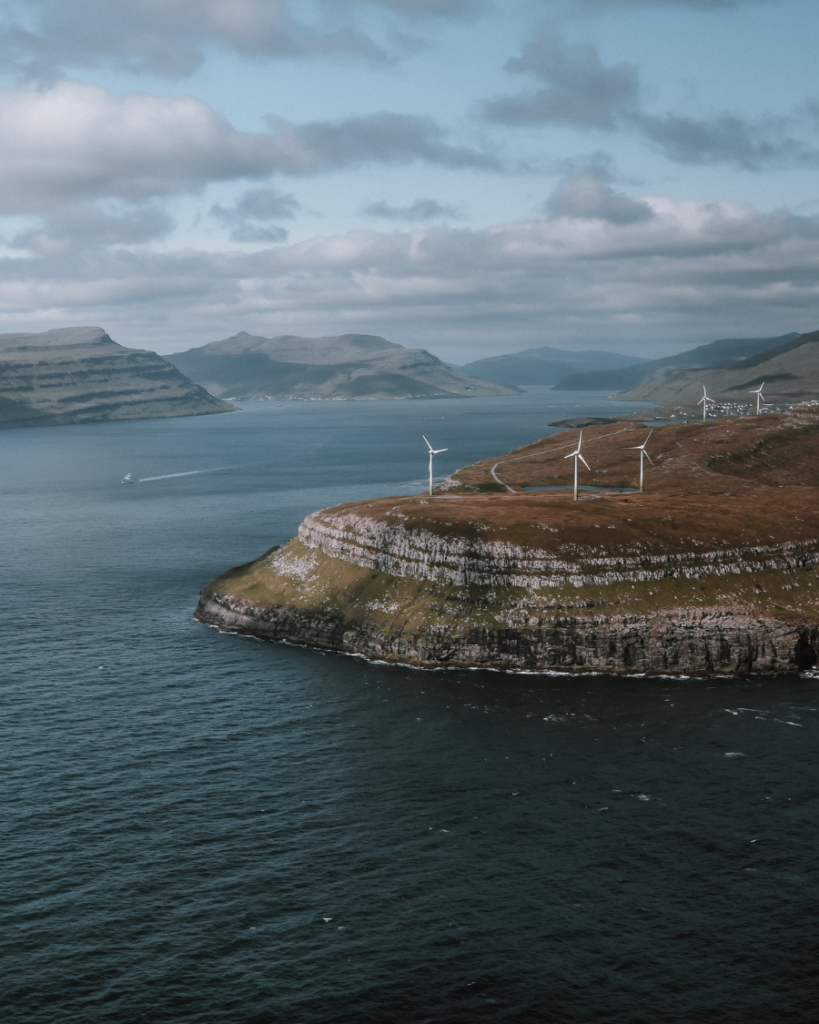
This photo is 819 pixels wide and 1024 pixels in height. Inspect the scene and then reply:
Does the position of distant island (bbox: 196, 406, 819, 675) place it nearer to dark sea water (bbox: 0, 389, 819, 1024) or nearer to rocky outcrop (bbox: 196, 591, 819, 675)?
rocky outcrop (bbox: 196, 591, 819, 675)

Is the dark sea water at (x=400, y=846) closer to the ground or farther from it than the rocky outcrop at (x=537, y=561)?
closer to the ground

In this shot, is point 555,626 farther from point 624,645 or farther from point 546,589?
point 624,645

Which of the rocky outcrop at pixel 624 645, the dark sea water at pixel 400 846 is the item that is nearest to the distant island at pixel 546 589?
the rocky outcrop at pixel 624 645

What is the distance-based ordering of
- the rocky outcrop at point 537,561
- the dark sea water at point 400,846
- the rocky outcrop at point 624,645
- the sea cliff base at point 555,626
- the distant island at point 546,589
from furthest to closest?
the rocky outcrop at point 537,561, the distant island at point 546,589, the sea cliff base at point 555,626, the rocky outcrop at point 624,645, the dark sea water at point 400,846

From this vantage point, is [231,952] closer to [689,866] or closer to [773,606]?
[689,866]

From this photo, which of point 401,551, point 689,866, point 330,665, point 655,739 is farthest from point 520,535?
point 689,866

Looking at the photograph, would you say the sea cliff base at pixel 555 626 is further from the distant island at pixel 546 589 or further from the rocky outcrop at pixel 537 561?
the rocky outcrop at pixel 537 561

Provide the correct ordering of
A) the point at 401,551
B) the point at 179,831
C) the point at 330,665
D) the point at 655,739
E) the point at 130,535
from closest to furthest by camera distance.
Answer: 1. the point at 179,831
2. the point at 655,739
3. the point at 330,665
4. the point at 401,551
5. the point at 130,535
